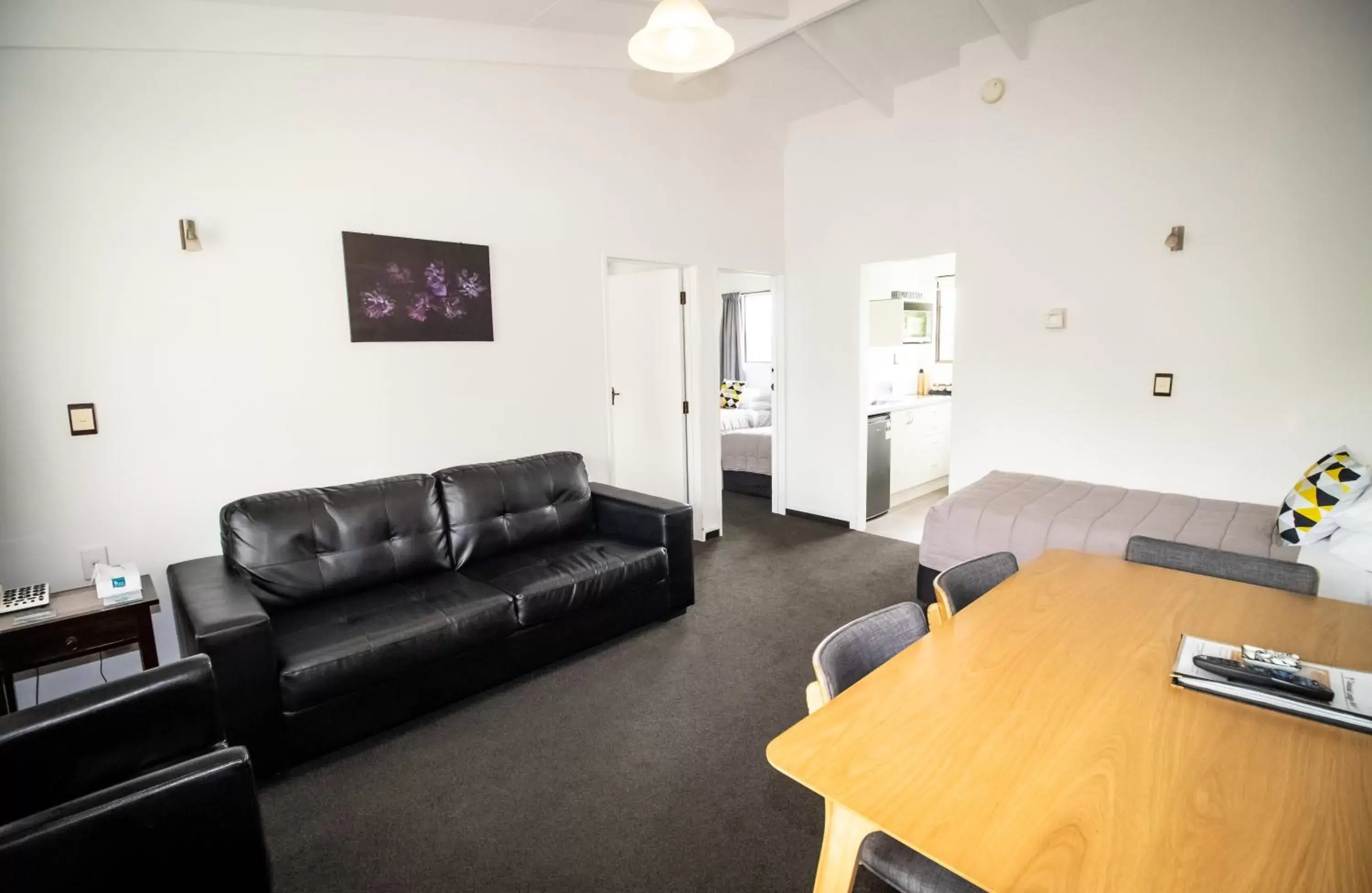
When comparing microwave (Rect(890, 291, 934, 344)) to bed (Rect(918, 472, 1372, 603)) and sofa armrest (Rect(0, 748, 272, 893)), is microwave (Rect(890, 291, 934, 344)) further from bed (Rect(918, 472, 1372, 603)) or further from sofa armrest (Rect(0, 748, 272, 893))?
sofa armrest (Rect(0, 748, 272, 893))

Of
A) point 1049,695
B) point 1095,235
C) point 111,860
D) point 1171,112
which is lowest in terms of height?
point 111,860

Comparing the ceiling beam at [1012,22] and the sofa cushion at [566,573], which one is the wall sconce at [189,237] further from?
the ceiling beam at [1012,22]

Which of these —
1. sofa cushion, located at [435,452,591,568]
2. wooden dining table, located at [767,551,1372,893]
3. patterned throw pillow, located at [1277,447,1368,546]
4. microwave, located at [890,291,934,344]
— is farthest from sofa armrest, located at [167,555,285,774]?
microwave, located at [890,291,934,344]

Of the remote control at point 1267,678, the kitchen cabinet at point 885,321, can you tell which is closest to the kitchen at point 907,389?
the kitchen cabinet at point 885,321

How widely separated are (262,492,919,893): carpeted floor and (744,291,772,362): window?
19.8ft

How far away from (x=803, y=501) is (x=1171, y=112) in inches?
137

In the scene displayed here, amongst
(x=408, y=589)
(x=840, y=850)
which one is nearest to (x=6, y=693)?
(x=408, y=589)

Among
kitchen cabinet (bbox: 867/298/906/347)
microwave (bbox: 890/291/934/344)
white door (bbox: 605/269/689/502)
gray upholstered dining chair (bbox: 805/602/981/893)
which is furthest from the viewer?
microwave (bbox: 890/291/934/344)

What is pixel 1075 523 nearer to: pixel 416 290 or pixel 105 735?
pixel 416 290

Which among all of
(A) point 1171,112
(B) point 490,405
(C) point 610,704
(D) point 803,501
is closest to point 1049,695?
(C) point 610,704

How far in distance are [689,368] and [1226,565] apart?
3326mm

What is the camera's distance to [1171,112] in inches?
138

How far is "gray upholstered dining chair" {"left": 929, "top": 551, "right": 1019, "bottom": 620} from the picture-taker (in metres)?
1.81

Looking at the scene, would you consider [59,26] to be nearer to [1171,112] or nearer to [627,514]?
[627,514]
